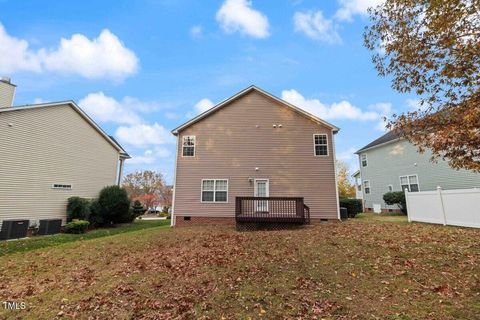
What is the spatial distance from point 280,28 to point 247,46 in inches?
99.4

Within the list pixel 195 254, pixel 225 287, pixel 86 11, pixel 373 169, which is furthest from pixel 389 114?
pixel 373 169

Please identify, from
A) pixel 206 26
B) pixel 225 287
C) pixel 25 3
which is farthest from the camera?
pixel 206 26

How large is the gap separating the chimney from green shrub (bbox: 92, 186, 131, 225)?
27.5 ft

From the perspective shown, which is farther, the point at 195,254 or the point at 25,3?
the point at 25,3

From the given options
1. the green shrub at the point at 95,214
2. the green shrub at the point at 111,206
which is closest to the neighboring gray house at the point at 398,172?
the green shrub at the point at 111,206

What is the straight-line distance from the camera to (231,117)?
15.9 meters

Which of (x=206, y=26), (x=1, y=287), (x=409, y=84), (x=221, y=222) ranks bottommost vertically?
(x=1, y=287)

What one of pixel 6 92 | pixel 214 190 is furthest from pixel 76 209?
pixel 214 190

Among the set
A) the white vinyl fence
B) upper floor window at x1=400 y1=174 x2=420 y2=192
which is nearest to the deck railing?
the white vinyl fence

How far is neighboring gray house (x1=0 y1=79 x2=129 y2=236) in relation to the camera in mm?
13844

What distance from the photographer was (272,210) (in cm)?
1279

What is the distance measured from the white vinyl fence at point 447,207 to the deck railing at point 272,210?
6268mm

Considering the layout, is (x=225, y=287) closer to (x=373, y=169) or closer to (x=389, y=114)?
(x=389, y=114)

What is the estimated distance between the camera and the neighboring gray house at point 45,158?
45.4 feet
